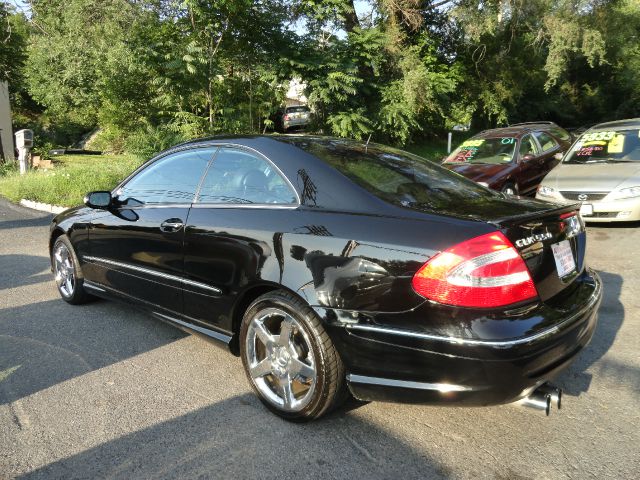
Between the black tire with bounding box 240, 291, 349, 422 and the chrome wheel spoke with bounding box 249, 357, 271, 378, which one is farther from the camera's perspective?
the chrome wheel spoke with bounding box 249, 357, 271, 378

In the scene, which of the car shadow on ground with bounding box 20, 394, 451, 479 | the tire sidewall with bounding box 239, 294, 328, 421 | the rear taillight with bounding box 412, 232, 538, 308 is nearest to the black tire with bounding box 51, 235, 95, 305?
the car shadow on ground with bounding box 20, 394, 451, 479

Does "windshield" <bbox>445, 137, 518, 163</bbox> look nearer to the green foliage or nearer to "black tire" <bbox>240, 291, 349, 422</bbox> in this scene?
the green foliage

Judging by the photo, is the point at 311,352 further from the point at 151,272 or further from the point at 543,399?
the point at 151,272

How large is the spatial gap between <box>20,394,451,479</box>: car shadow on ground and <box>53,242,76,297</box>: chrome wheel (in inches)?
99.4

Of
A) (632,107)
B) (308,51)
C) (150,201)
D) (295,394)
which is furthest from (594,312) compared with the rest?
(632,107)

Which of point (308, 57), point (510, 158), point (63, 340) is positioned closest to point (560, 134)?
point (510, 158)

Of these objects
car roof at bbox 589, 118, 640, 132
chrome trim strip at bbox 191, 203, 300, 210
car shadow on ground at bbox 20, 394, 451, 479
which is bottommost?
car shadow on ground at bbox 20, 394, 451, 479

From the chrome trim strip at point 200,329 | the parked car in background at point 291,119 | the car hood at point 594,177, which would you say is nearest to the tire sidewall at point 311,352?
the chrome trim strip at point 200,329

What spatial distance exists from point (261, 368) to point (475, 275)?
1347 millimetres

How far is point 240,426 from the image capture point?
280 cm

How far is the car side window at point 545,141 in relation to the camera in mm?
9664

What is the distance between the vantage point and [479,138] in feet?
32.6

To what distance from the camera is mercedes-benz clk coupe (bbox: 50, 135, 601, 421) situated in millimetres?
2289

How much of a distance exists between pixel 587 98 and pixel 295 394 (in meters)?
34.9
